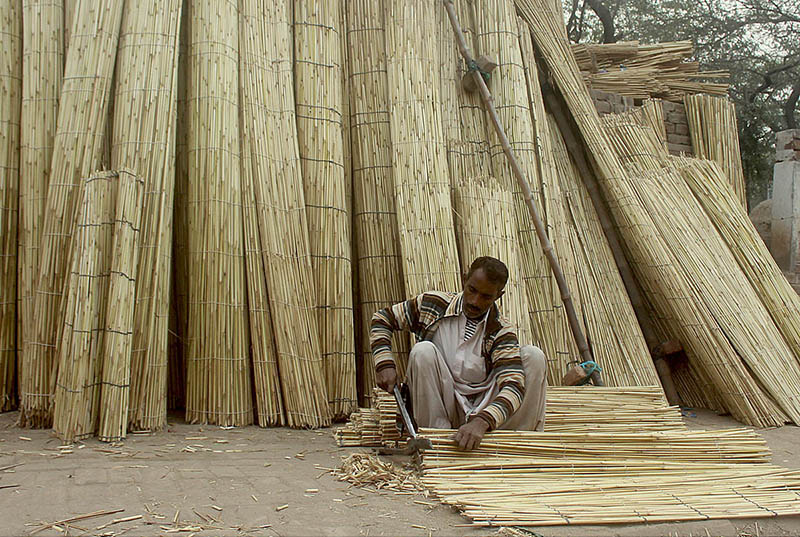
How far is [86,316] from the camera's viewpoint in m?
3.28

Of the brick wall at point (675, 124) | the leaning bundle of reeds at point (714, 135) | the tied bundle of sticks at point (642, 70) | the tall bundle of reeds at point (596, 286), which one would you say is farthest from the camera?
the tied bundle of sticks at point (642, 70)

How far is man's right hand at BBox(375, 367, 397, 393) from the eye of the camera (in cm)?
313

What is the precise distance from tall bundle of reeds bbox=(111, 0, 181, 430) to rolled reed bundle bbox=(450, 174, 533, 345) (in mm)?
1672

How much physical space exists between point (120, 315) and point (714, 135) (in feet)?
17.2

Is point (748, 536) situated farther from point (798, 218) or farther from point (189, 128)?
point (798, 218)

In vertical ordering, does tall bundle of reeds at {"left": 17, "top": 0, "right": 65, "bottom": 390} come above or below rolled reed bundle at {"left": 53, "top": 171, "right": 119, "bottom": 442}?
above

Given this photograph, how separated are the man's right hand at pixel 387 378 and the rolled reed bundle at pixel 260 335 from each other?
2.93 ft

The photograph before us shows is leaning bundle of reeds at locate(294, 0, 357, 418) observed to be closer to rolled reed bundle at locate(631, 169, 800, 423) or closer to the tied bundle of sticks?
rolled reed bundle at locate(631, 169, 800, 423)

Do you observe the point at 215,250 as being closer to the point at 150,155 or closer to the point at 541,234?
the point at 150,155

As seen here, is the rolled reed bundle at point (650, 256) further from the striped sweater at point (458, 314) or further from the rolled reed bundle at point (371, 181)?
the striped sweater at point (458, 314)

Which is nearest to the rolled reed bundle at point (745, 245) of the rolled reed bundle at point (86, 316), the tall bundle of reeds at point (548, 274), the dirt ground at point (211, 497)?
the tall bundle of reeds at point (548, 274)

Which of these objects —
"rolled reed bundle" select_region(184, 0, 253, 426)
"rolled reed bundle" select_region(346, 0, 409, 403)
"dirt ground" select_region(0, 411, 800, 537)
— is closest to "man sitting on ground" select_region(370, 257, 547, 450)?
"dirt ground" select_region(0, 411, 800, 537)

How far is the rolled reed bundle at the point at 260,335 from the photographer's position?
380 cm

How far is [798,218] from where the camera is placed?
281 inches
